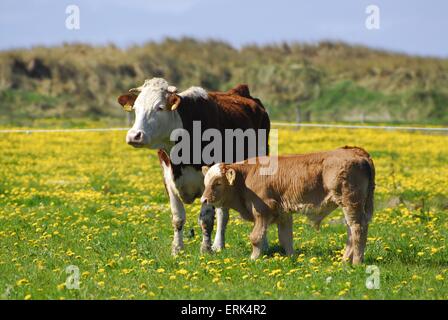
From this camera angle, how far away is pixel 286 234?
413 inches

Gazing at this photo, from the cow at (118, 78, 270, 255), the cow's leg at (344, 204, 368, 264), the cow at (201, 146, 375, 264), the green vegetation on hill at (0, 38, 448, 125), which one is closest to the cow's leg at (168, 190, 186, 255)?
the cow at (118, 78, 270, 255)

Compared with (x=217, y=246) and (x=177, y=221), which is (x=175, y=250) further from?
(x=217, y=246)

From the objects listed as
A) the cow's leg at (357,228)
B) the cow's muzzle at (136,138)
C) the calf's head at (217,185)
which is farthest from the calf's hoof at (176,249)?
the cow's leg at (357,228)

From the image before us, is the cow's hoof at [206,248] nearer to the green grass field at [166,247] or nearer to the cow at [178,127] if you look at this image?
the cow at [178,127]

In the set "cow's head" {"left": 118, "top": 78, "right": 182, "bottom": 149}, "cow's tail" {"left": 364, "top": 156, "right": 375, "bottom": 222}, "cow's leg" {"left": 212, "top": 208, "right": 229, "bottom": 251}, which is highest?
"cow's head" {"left": 118, "top": 78, "right": 182, "bottom": 149}

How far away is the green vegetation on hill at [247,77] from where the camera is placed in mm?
57250

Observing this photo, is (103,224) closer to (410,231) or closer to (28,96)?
(410,231)

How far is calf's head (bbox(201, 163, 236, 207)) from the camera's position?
10.3 metres

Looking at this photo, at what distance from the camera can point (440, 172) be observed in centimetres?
2173

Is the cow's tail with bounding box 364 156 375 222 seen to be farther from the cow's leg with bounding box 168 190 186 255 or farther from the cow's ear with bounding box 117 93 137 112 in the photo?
the cow's ear with bounding box 117 93 137 112

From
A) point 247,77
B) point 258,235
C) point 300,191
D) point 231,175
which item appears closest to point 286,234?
point 258,235

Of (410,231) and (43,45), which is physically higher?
(43,45)

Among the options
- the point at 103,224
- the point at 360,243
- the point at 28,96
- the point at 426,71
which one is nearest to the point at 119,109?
the point at 28,96
